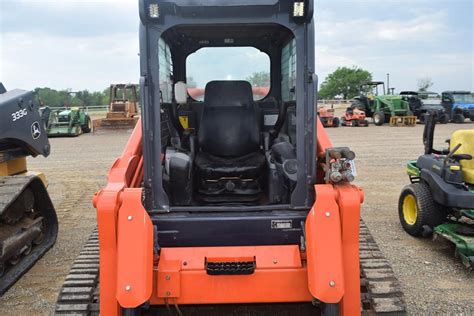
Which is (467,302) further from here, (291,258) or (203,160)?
(203,160)

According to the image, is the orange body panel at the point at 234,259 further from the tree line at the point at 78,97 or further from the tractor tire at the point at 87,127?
the tree line at the point at 78,97

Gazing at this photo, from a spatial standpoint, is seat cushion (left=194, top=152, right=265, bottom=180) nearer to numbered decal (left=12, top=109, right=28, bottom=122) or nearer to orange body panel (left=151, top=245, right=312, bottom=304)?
orange body panel (left=151, top=245, right=312, bottom=304)

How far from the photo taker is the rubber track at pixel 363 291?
3068 mm

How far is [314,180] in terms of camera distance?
3.27 metres

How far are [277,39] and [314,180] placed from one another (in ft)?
5.50

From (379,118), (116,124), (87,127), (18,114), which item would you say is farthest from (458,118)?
(18,114)

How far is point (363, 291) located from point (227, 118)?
1.90 metres

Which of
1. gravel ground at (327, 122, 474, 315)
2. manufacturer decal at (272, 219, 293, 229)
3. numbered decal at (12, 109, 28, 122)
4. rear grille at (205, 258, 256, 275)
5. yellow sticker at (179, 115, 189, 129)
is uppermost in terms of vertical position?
numbered decal at (12, 109, 28, 122)

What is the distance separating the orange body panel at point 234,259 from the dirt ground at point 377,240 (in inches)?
52.5

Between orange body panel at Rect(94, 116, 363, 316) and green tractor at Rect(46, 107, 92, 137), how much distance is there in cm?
1905

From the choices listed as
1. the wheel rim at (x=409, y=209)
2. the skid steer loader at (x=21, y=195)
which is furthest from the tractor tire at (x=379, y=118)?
the skid steer loader at (x=21, y=195)

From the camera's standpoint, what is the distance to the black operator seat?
417 cm

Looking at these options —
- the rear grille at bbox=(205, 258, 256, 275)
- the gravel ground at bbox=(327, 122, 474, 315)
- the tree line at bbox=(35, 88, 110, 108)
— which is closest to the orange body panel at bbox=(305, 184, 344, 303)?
the rear grille at bbox=(205, 258, 256, 275)

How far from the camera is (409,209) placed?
592 centimetres
